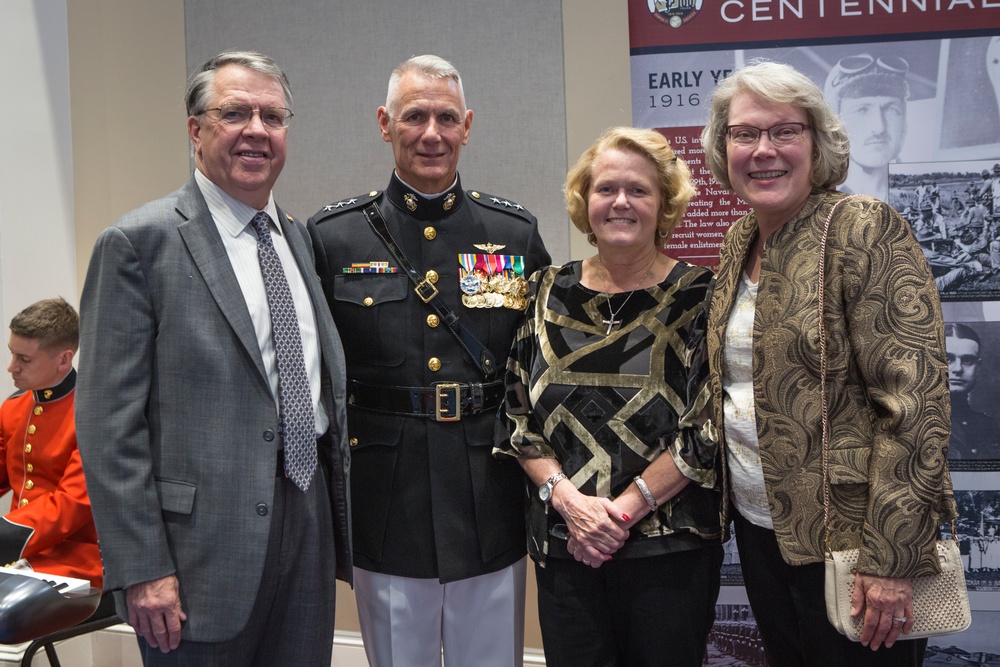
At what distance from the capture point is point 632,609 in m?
2.08

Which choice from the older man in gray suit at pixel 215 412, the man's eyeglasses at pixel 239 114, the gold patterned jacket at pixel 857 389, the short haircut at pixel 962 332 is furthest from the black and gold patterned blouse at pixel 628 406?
the short haircut at pixel 962 332

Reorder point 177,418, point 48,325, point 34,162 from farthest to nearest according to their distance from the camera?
point 34,162 → point 48,325 → point 177,418

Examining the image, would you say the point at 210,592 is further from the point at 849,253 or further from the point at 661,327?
the point at 849,253

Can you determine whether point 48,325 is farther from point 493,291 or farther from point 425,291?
point 493,291

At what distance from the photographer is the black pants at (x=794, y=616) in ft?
5.96

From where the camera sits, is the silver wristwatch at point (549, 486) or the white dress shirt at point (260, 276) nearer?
the white dress shirt at point (260, 276)

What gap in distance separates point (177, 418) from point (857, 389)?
136 centimetres

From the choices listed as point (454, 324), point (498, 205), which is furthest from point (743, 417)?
point (498, 205)

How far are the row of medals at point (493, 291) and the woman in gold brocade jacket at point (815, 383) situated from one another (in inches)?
20.7

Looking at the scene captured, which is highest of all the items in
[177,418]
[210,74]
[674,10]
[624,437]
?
[674,10]

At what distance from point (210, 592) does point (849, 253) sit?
1434mm

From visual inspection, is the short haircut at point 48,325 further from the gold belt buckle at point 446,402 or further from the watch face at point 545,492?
the watch face at point 545,492

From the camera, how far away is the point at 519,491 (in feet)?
7.79

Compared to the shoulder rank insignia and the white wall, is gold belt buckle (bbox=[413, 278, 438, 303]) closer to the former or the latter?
the shoulder rank insignia
